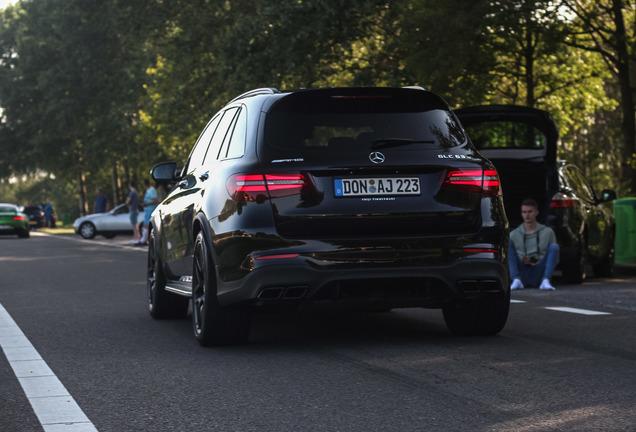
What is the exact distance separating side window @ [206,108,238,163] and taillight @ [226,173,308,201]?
1023 mm

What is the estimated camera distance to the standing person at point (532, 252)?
42.1ft

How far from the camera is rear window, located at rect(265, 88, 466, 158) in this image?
24.6ft

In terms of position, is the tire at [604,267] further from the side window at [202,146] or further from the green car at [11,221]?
the green car at [11,221]

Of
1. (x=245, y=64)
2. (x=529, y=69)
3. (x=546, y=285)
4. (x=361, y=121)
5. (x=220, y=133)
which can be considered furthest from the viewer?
(x=245, y=64)

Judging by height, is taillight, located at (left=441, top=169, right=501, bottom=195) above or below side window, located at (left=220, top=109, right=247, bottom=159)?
below

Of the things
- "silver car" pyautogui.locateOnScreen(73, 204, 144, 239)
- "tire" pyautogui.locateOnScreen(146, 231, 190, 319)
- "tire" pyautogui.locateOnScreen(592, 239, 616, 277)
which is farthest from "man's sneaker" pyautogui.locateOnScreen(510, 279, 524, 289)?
"silver car" pyautogui.locateOnScreen(73, 204, 144, 239)

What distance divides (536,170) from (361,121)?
671 centimetres

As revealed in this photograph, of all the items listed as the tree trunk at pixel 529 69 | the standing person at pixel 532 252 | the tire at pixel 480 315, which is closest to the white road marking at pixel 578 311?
Result: the tire at pixel 480 315

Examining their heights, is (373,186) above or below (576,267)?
above

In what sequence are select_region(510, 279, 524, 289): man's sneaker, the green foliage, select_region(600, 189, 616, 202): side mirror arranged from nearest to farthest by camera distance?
1. select_region(510, 279, 524, 289): man's sneaker
2. select_region(600, 189, 616, 202): side mirror
3. the green foliage

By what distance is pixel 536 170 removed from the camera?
45.7 feet

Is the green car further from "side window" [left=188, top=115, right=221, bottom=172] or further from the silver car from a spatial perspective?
"side window" [left=188, top=115, right=221, bottom=172]

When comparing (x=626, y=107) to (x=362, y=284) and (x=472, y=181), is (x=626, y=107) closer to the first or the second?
(x=472, y=181)

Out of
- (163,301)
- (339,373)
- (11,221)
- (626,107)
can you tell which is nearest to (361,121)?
(339,373)
